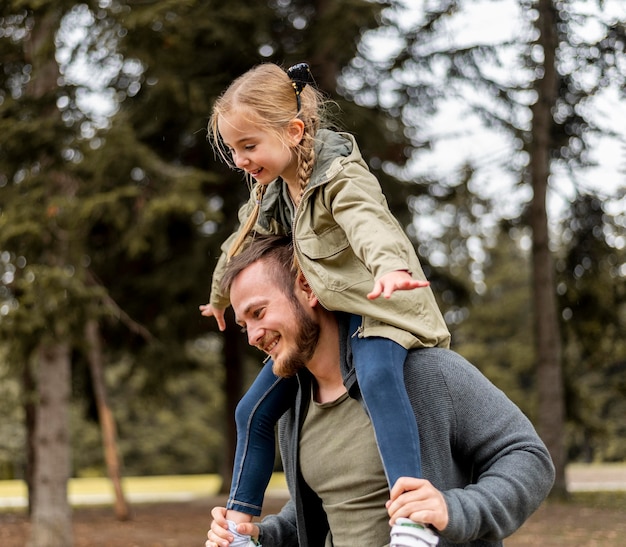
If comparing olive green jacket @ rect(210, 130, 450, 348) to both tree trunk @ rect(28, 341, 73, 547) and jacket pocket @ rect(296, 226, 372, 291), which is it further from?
tree trunk @ rect(28, 341, 73, 547)

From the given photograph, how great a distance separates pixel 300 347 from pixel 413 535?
1.76 ft

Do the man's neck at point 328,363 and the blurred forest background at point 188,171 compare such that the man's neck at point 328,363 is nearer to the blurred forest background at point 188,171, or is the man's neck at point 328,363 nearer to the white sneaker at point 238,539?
the white sneaker at point 238,539

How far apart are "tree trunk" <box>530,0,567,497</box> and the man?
12.9m

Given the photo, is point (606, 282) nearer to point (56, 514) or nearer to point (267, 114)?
point (56, 514)

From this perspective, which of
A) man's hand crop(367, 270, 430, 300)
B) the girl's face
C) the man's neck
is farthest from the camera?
the girl's face

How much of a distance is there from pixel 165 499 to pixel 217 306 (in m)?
17.1

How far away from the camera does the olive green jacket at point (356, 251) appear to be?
2111 millimetres

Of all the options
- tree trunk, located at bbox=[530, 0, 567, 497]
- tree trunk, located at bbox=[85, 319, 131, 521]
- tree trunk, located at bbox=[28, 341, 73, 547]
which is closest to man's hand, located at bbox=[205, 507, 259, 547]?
tree trunk, located at bbox=[28, 341, 73, 547]

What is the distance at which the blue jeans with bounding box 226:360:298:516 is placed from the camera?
2359 millimetres

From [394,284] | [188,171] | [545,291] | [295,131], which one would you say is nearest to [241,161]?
[295,131]

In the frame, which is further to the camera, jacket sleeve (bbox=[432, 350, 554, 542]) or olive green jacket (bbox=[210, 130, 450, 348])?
olive green jacket (bbox=[210, 130, 450, 348])

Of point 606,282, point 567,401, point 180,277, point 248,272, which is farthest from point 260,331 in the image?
point 567,401

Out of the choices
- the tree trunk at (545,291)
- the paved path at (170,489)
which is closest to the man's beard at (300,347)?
the tree trunk at (545,291)

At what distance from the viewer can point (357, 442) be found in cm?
215
